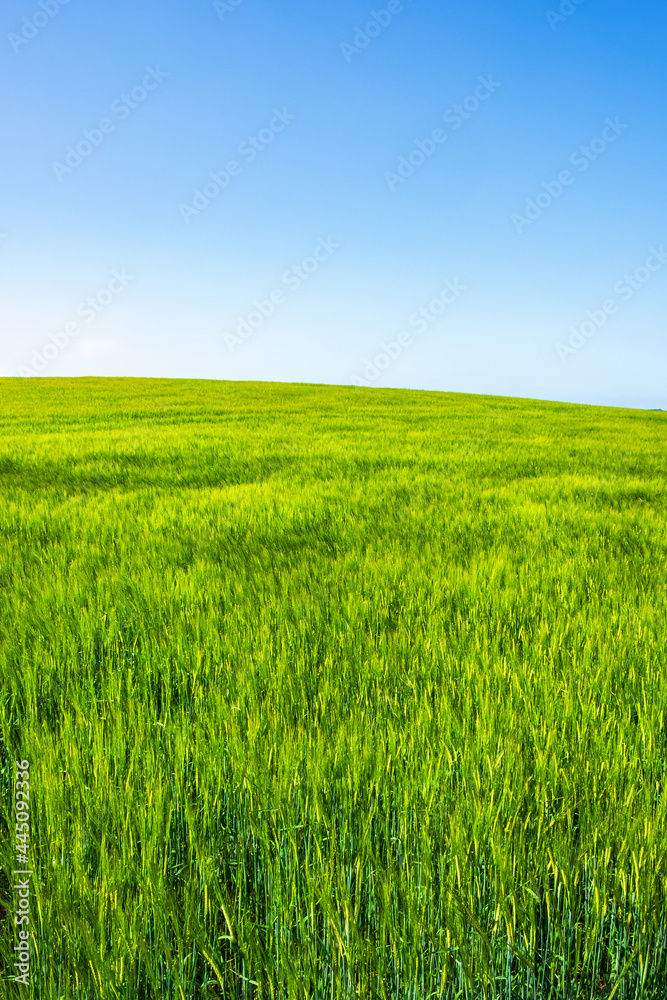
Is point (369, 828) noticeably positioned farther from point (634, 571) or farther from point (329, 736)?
point (634, 571)

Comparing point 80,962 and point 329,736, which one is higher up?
point 329,736

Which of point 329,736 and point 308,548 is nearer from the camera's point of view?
point 329,736

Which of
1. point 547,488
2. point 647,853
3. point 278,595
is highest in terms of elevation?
point 547,488

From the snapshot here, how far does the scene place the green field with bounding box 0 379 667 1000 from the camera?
3.26ft

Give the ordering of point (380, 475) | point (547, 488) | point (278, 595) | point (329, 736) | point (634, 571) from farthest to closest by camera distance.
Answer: point (380, 475)
point (547, 488)
point (634, 571)
point (278, 595)
point (329, 736)

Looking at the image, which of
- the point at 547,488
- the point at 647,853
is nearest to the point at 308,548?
the point at 647,853

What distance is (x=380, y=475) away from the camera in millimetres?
6145

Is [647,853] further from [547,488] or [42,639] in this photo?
[547,488]

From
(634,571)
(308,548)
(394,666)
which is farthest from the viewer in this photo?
(308,548)

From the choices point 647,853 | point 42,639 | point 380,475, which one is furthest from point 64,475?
point 647,853

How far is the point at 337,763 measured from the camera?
1357mm

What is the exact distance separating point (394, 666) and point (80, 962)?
1207 mm

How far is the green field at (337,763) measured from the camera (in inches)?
39.2

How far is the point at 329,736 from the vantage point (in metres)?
1.53
